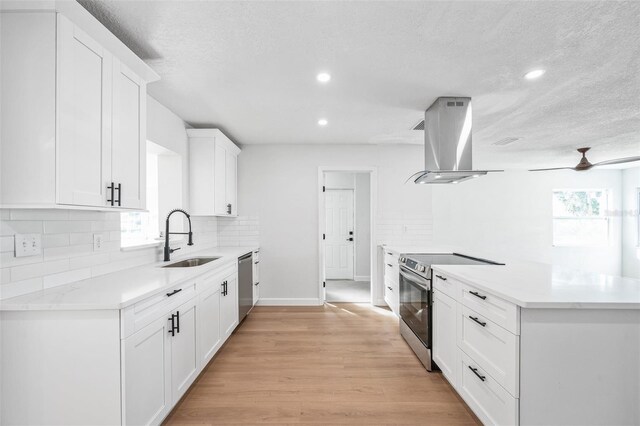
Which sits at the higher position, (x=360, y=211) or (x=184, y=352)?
(x=360, y=211)

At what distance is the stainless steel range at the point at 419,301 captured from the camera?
2.47 m

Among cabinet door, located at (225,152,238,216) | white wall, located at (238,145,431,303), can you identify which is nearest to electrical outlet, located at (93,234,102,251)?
cabinet door, located at (225,152,238,216)

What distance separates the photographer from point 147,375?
1.58 meters

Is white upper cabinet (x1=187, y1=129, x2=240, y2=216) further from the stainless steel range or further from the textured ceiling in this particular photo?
the stainless steel range

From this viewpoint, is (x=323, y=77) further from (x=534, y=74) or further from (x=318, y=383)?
(x=318, y=383)

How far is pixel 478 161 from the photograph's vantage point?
5617mm

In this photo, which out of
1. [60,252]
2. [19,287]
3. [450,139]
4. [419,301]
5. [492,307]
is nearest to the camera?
Result: [19,287]

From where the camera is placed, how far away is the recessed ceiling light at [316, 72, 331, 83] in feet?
7.28

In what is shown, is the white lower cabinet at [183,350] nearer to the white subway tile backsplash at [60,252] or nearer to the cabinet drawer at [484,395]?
the white subway tile backsplash at [60,252]

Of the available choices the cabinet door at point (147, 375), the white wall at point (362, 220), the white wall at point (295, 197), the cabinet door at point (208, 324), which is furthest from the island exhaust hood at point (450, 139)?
the white wall at point (362, 220)

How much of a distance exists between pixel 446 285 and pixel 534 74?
1.75 metres

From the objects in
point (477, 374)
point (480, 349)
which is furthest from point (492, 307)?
point (477, 374)

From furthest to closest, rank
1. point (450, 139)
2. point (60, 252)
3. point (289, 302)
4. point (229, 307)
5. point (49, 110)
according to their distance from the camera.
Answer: point (289, 302) < point (229, 307) < point (450, 139) < point (60, 252) < point (49, 110)

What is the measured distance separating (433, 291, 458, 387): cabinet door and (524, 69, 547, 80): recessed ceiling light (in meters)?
1.81
